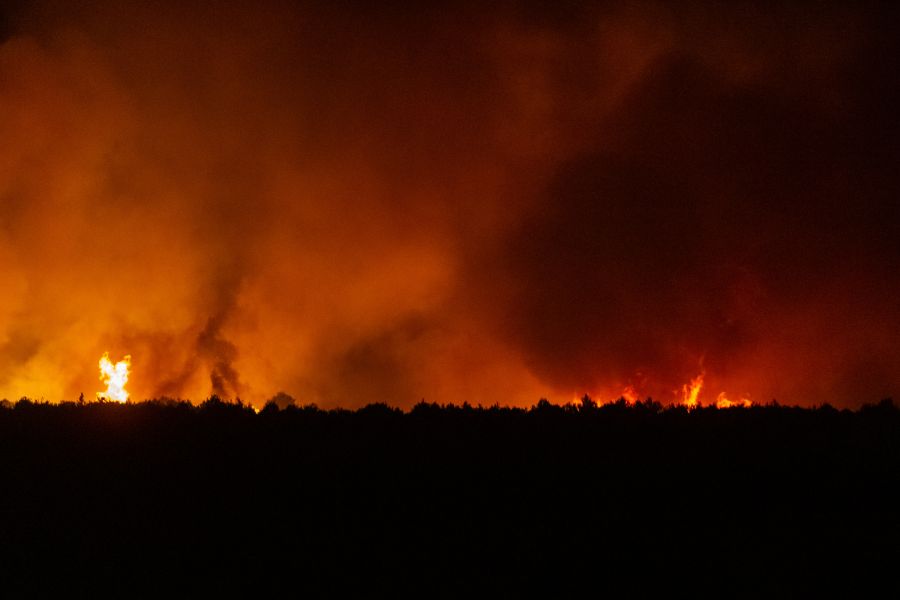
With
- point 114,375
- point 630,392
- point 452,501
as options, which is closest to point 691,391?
point 630,392

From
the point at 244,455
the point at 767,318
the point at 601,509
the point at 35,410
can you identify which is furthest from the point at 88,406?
the point at 767,318

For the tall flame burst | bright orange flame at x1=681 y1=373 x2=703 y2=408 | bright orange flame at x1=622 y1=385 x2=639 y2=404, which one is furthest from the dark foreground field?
bright orange flame at x1=622 y1=385 x2=639 y2=404

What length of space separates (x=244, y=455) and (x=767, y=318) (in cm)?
3001

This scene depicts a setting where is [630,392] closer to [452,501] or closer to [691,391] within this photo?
[691,391]

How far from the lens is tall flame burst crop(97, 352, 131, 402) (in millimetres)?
31105

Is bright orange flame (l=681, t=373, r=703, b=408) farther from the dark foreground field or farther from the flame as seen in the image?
the dark foreground field

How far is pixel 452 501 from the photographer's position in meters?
9.70

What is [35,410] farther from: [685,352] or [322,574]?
[685,352]

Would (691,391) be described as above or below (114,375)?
below

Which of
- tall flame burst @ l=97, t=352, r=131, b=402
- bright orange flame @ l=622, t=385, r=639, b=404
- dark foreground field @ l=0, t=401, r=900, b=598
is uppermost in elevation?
tall flame burst @ l=97, t=352, r=131, b=402

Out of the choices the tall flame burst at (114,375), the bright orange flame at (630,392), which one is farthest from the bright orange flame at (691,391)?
the tall flame burst at (114,375)

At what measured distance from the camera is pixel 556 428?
10.9m

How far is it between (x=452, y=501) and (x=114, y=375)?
90.3 ft

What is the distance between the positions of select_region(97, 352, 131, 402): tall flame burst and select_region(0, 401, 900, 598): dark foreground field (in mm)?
20094
